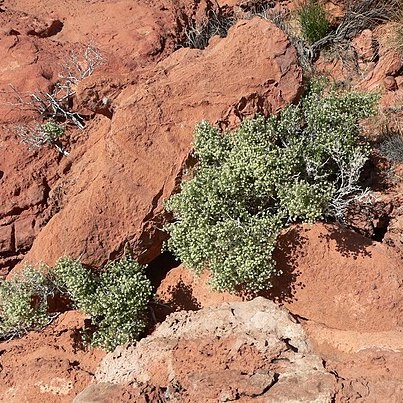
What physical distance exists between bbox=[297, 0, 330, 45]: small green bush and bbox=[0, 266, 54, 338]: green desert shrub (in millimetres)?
4528

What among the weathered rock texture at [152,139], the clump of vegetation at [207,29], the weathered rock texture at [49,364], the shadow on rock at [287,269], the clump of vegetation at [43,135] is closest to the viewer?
the weathered rock texture at [49,364]

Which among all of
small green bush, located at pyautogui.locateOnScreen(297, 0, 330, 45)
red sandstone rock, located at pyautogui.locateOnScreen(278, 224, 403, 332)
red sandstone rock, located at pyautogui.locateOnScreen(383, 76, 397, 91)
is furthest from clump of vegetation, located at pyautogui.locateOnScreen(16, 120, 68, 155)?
red sandstone rock, located at pyautogui.locateOnScreen(383, 76, 397, 91)

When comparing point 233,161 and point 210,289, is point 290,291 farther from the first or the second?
point 233,161

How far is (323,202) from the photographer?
16.1 feet

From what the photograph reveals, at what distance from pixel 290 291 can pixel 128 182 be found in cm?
174

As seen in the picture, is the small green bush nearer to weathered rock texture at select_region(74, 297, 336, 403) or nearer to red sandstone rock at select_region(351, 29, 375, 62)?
red sandstone rock at select_region(351, 29, 375, 62)

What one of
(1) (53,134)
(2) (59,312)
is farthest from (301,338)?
(1) (53,134)

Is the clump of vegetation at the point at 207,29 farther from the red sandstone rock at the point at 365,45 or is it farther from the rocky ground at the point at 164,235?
the red sandstone rock at the point at 365,45

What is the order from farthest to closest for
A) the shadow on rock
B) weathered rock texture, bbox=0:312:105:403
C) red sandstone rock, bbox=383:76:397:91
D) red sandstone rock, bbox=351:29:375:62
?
1. red sandstone rock, bbox=351:29:375:62
2. red sandstone rock, bbox=383:76:397:91
3. the shadow on rock
4. weathered rock texture, bbox=0:312:105:403

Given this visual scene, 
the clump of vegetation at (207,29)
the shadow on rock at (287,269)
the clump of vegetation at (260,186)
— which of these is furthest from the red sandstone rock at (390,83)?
the shadow on rock at (287,269)

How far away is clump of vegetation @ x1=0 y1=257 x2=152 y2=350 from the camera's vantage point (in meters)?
4.83

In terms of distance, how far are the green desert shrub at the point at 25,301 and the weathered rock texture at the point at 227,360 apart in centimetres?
94

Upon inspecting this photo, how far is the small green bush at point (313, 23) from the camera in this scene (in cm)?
725

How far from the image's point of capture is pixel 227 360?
378 centimetres
